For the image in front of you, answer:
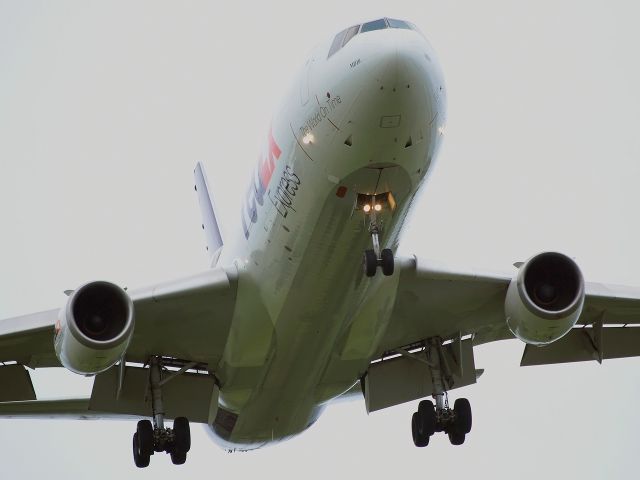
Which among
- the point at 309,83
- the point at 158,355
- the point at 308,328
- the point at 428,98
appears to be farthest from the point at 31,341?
the point at 428,98

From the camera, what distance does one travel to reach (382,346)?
24328 mm

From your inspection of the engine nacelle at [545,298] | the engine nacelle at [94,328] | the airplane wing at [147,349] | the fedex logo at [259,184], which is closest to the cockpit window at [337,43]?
the fedex logo at [259,184]

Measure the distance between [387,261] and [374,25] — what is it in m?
3.41

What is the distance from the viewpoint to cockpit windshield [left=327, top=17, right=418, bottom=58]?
60.8 ft

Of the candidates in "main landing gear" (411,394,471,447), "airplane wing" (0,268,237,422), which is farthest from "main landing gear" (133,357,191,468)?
"main landing gear" (411,394,471,447)

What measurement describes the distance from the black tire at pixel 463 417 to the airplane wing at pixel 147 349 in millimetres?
4438

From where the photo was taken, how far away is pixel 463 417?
23781mm

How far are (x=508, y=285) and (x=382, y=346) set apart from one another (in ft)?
9.49

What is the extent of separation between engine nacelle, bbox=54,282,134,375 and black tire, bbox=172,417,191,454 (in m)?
3.13

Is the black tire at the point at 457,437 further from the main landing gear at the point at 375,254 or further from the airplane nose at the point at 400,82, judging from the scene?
the airplane nose at the point at 400,82

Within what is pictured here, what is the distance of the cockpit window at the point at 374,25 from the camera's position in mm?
18516

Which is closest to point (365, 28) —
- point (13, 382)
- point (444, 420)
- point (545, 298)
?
point (545, 298)

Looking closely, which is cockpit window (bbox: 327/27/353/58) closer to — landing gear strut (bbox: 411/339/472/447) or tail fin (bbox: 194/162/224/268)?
landing gear strut (bbox: 411/339/472/447)

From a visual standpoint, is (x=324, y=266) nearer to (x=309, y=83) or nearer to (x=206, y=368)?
(x=309, y=83)
